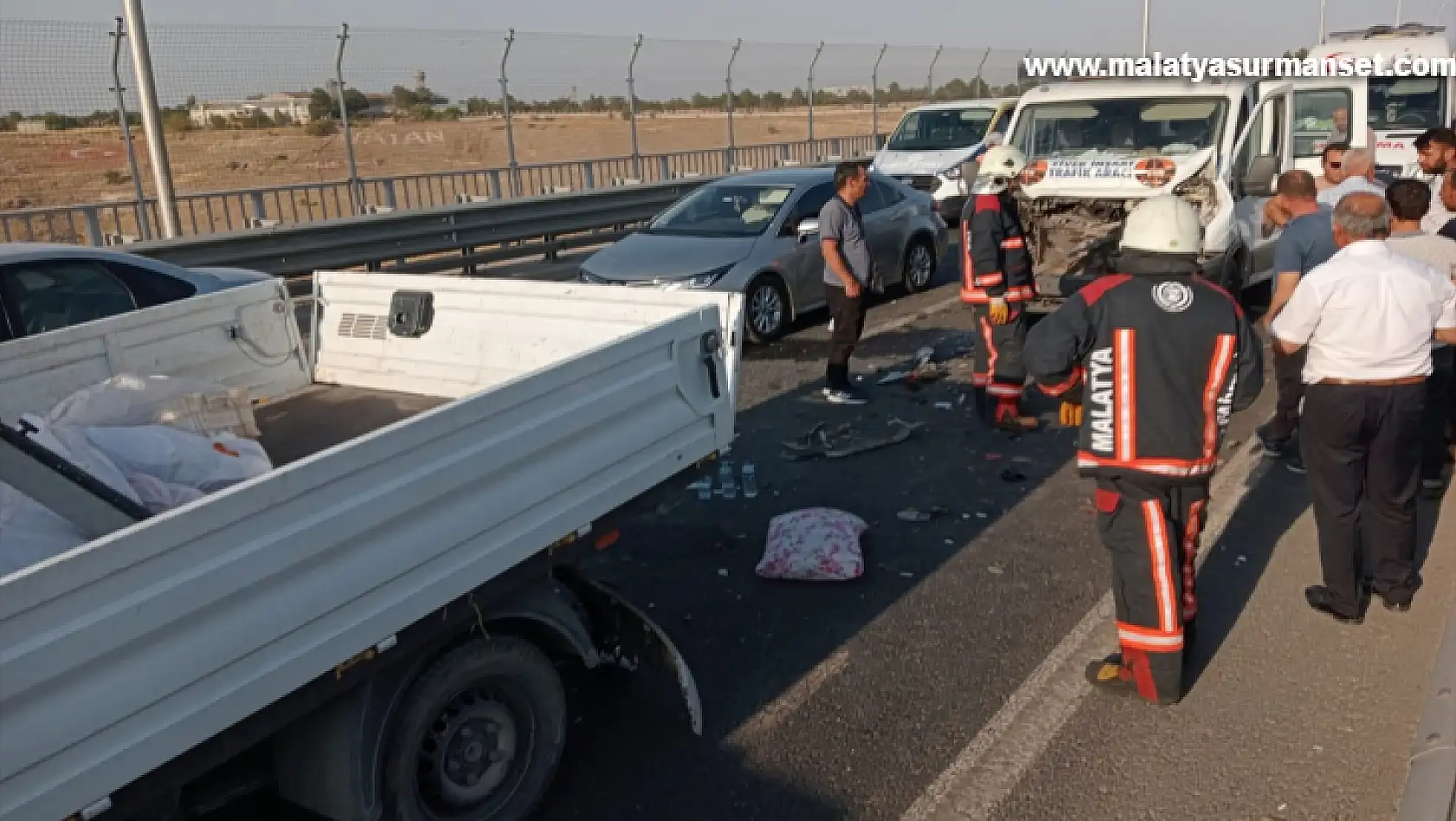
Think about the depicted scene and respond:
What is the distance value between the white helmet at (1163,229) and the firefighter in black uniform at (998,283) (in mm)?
3143

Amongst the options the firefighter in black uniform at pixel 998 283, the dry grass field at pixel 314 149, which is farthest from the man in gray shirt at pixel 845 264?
the dry grass field at pixel 314 149

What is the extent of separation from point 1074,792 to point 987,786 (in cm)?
27

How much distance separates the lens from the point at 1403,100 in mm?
16500

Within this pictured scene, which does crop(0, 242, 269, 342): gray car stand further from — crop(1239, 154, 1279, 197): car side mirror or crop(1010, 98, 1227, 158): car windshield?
crop(1239, 154, 1279, 197): car side mirror

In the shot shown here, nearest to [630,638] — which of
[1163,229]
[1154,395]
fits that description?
[1154,395]

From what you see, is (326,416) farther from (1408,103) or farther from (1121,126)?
(1408,103)

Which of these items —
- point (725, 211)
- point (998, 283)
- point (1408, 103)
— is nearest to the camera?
point (998, 283)

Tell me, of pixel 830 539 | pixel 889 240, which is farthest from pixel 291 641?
pixel 889 240

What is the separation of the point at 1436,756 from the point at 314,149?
24912mm

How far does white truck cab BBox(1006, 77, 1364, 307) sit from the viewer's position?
9.29 m

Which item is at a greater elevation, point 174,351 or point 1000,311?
point 174,351

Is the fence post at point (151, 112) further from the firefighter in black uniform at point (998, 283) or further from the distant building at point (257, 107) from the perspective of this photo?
the firefighter in black uniform at point (998, 283)

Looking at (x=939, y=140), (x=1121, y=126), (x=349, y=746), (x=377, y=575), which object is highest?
(x=1121, y=126)

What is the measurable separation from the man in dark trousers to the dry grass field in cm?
1160
